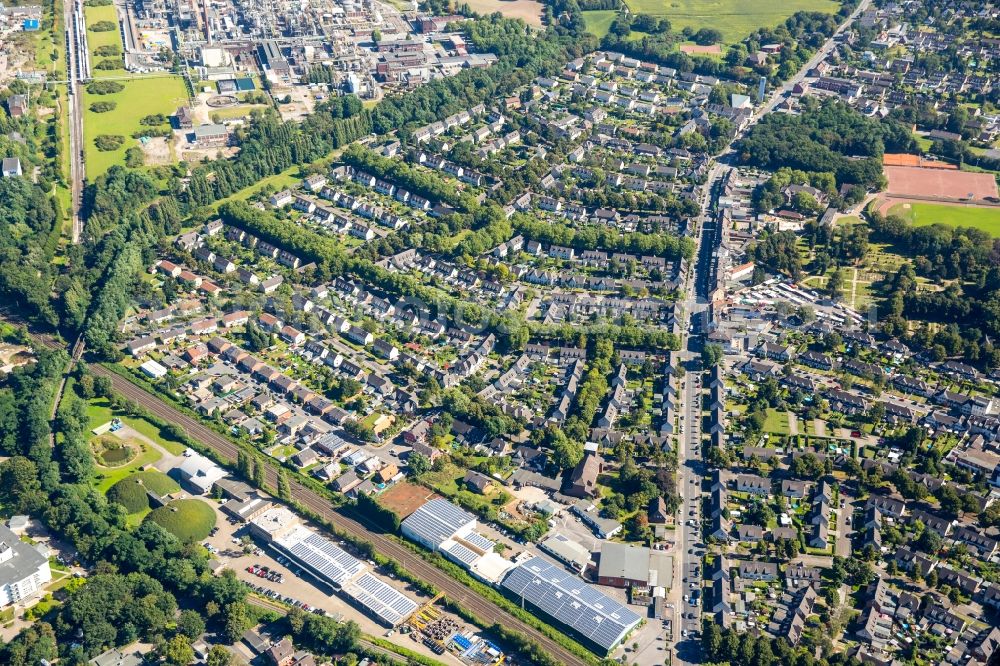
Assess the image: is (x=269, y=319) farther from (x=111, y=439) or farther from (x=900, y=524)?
(x=900, y=524)

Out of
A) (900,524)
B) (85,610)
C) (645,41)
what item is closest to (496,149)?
(645,41)

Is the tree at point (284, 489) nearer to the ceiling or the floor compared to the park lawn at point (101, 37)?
nearer to the floor

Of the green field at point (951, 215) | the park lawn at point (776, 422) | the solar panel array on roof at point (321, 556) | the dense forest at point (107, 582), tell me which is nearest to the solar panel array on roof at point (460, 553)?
the solar panel array on roof at point (321, 556)

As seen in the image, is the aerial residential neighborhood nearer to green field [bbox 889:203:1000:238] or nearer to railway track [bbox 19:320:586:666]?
railway track [bbox 19:320:586:666]

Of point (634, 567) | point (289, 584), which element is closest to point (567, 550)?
point (634, 567)

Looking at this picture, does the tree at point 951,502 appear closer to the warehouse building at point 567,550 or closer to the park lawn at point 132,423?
the warehouse building at point 567,550

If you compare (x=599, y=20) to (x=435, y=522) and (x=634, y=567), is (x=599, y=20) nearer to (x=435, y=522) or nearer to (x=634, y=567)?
(x=435, y=522)
